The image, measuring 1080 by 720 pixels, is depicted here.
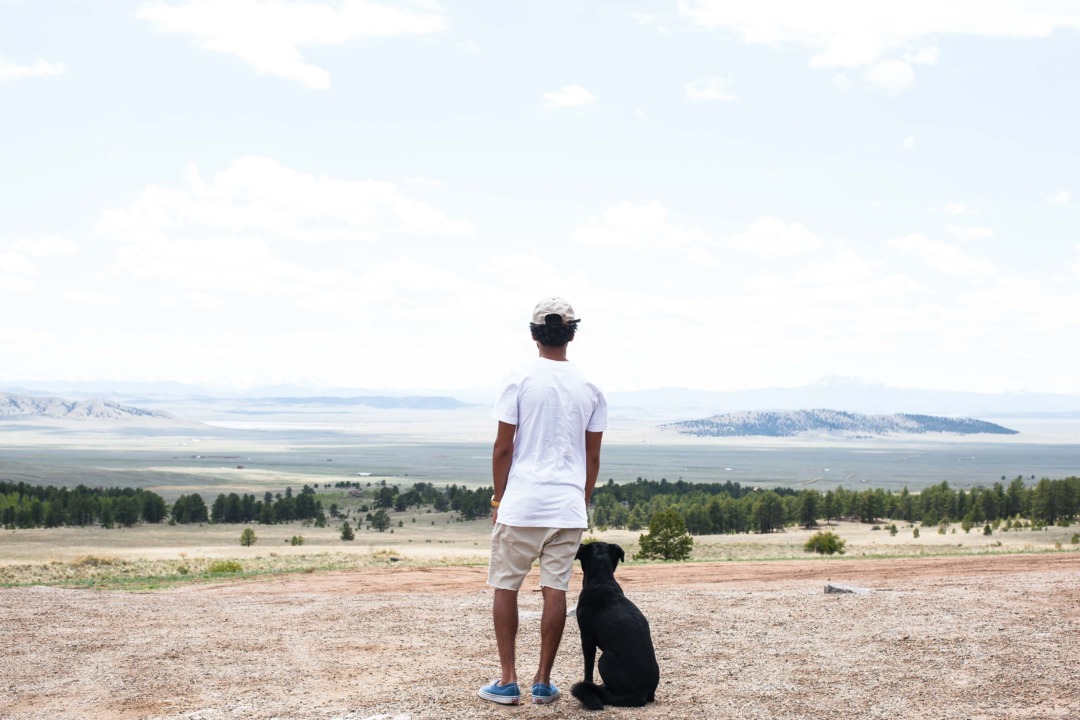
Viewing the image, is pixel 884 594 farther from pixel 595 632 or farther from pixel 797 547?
pixel 797 547

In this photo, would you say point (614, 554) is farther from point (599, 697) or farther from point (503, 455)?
point (503, 455)

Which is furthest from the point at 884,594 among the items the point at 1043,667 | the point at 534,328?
the point at 534,328

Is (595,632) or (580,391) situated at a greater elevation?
(580,391)

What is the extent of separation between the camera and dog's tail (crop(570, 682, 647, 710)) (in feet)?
21.4

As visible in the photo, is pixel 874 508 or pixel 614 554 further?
pixel 874 508

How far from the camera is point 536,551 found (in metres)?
6.40

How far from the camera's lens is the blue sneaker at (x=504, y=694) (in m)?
6.61

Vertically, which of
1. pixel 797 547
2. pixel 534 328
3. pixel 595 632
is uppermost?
pixel 534 328

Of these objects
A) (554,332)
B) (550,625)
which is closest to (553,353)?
(554,332)

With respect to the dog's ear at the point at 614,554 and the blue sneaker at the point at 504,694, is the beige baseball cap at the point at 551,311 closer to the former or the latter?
the dog's ear at the point at 614,554

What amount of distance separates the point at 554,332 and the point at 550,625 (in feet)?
6.11

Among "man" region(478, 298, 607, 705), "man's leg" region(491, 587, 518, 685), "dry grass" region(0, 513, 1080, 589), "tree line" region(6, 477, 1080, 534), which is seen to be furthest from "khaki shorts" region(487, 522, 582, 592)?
"tree line" region(6, 477, 1080, 534)

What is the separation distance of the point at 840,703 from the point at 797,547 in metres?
42.3

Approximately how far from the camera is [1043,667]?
7.79 metres
